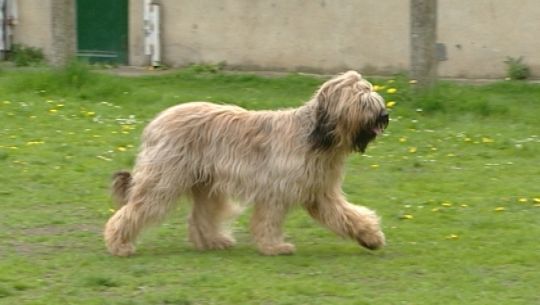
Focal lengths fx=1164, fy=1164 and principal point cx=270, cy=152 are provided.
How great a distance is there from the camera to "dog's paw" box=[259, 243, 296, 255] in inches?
307

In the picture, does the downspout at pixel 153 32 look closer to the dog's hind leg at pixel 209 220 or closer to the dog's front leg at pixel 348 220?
the dog's hind leg at pixel 209 220

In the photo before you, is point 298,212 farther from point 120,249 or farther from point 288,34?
point 288,34

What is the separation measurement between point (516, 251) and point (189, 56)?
11151 mm

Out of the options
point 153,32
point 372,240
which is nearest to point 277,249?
point 372,240

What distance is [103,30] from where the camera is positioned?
62.4 ft

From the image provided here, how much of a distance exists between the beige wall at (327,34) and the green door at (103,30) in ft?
0.65

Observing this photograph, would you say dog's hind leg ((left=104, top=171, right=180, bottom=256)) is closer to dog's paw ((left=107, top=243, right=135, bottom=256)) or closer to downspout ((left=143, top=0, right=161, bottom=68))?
dog's paw ((left=107, top=243, right=135, bottom=256))

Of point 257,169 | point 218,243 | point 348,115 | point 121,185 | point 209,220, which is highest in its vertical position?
point 348,115

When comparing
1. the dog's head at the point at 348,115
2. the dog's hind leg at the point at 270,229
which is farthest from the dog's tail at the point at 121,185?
the dog's head at the point at 348,115

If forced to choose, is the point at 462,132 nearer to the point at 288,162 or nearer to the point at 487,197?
the point at 487,197

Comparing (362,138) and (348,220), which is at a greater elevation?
(362,138)

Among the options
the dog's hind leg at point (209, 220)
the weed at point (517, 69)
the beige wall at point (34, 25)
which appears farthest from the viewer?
the beige wall at point (34, 25)

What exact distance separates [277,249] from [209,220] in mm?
583

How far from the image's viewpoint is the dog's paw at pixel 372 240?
7789 millimetres
